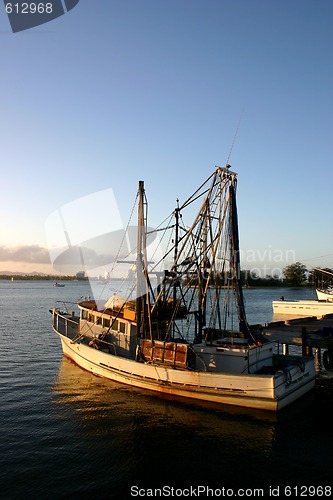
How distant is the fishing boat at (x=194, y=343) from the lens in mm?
22406

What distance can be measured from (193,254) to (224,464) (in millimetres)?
15405

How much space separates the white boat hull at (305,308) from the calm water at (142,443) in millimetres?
46103

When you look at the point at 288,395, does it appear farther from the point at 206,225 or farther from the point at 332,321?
the point at 332,321

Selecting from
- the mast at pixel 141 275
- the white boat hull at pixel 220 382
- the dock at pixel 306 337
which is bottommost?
the white boat hull at pixel 220 382

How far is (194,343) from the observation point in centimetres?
2694

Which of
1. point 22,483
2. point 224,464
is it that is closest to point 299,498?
point 224,464

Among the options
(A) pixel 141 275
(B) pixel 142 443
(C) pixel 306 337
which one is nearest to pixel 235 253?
(A) pixel 141 275

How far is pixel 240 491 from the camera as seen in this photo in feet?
47.9

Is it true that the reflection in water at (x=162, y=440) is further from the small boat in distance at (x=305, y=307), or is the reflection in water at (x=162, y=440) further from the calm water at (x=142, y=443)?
the small boat in distance at (x=305, y=307)

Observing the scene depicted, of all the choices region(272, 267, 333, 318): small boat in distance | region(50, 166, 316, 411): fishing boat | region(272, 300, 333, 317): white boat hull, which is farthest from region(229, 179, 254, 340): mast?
region(272, 300, 333, 317): white boat hull

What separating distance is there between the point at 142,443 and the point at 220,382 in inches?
233

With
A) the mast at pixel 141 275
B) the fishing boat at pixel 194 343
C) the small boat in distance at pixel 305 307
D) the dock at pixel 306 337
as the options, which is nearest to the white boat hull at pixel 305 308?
the small boat in distance at pixel 305 307

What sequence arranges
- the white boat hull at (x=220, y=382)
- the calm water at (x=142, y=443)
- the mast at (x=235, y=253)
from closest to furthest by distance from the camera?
the calm water at (x=142, y=443) → the white boat hull at (x=220, y=382) → the mast at (x=235, y=253)

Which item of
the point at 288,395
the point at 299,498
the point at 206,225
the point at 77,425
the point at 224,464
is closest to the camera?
the point at 299,498
